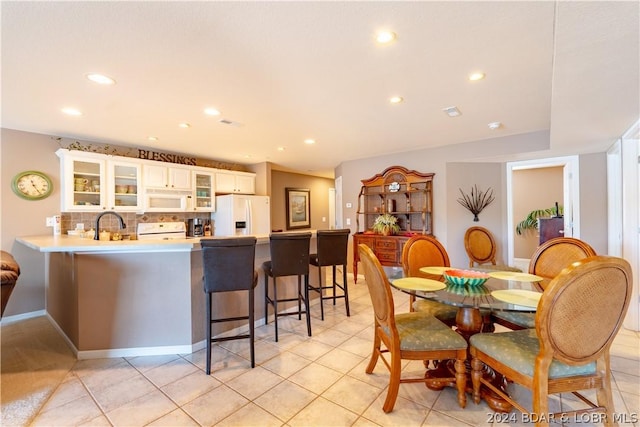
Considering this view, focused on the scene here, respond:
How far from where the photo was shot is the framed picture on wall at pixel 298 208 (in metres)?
6.99

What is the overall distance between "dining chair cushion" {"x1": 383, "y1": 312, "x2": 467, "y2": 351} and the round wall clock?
458 centimetres

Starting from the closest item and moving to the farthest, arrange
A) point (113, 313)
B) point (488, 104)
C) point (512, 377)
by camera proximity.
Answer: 1. point (512, 377)
2. point (113, 313)
3. point (488, 104)

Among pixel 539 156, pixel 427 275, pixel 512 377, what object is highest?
pixel 539 156

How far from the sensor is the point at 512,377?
155 centimetres

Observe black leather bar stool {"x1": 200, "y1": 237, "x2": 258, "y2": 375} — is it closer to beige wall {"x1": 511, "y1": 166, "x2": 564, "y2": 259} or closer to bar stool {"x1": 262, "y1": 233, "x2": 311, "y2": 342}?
bar stool {"x1": 262, "y1": 233, "x2": 311, "y2": 342}

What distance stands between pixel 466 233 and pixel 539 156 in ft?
4.88

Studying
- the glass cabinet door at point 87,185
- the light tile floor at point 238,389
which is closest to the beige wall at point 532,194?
the light tile floor at point 238,389

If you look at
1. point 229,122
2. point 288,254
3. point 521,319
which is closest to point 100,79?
point 229,122

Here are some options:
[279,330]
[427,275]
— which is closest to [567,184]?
[427,275]

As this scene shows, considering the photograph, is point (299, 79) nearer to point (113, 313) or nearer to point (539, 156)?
point (113, 313)

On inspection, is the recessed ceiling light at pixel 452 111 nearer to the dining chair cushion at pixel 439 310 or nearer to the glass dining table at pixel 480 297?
the glass dining table at pixel 480 297

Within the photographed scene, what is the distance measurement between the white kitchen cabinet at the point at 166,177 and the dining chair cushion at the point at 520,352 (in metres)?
4.66

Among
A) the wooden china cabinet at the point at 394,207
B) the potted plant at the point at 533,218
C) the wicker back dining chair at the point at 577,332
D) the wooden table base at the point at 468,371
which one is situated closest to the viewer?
the wicker back dining chair at the point at 577,332

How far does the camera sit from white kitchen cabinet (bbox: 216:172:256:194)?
17.8ft
